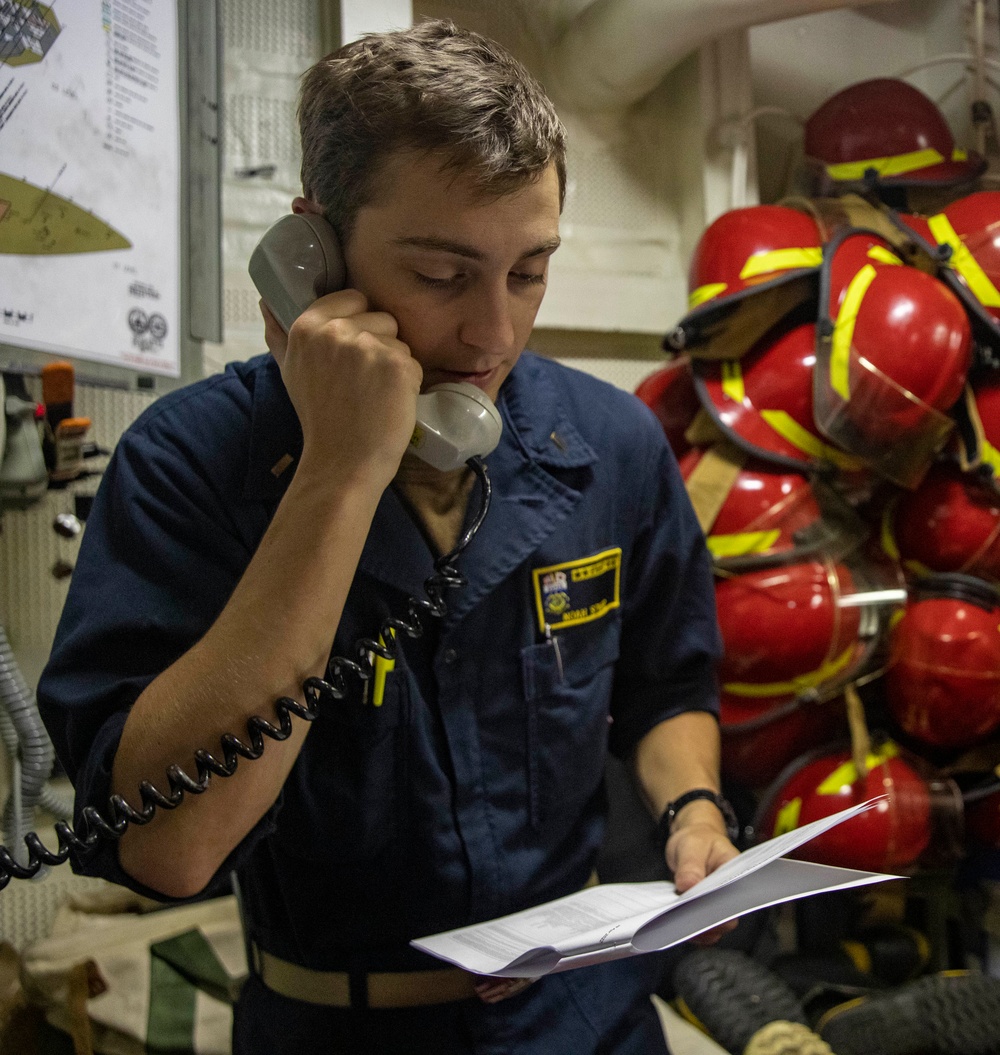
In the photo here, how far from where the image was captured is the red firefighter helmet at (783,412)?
1.54 meters

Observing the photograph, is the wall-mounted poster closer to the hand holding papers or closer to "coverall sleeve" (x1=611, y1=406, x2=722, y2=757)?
"coverall sleeve" (x1=611, y1=406, x2=722, y2=757)

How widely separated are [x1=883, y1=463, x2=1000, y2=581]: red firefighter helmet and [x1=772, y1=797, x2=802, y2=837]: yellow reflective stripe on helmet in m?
0.49

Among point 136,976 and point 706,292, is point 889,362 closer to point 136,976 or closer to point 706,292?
point 706,292

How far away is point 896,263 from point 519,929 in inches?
50.9

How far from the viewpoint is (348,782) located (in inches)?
36.8

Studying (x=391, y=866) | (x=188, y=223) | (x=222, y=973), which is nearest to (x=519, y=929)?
(x=391, y=866)

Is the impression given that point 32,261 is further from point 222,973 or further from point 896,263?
point 896,263

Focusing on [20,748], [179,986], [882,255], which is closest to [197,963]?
[179,986]

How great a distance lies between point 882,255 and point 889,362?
24 cm

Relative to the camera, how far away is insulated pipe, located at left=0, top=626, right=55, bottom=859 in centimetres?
111

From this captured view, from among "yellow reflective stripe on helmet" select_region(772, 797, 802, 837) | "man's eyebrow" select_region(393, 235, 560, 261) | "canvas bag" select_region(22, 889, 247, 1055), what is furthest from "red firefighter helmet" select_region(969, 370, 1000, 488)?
"canvas bag" select_region(22, 889, 247, 1055)

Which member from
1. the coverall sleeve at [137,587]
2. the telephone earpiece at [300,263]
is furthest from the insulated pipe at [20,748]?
the telephone earpiece at [300,263]

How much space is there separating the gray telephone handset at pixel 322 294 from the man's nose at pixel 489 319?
0.05 m

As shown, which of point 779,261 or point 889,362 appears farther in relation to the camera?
point 779,261
